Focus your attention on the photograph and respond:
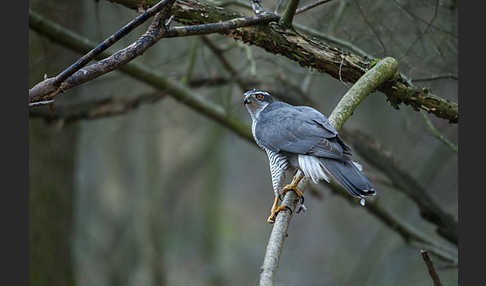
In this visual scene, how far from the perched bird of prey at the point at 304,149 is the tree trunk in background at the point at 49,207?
12.2 ft

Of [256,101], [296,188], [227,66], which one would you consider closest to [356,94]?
[296,188]

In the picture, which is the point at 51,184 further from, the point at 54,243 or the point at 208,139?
the point at 208,139

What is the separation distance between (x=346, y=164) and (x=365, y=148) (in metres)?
2.38

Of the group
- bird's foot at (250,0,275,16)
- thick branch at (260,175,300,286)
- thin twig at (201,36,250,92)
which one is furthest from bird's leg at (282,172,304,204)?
thin twig at (201,36,250,92)

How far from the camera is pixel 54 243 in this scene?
6.79 metres

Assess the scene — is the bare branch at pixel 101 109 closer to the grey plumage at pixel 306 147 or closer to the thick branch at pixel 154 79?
the thick branch at pixel 154 79

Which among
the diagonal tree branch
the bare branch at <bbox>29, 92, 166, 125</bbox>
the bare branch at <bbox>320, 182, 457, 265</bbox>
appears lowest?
the bare branch at <bbox>320, 182, 457, 265</bbox>

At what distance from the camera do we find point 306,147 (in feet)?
12.5

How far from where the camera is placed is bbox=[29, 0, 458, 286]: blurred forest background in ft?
18.2

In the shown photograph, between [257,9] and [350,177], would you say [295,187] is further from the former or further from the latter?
[257,9]

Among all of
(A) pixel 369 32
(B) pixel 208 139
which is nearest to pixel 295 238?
(B) pixel 208 139

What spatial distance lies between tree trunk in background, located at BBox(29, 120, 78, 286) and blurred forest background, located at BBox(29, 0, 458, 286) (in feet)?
0.05

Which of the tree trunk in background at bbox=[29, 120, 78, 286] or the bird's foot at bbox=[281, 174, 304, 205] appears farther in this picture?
the tree trunk in background at bbox=[29, 120, 78, 286]

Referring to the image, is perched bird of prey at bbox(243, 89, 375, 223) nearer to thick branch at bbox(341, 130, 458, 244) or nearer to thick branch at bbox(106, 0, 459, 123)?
thick branch at bbox(106, 0, 459, 123)
